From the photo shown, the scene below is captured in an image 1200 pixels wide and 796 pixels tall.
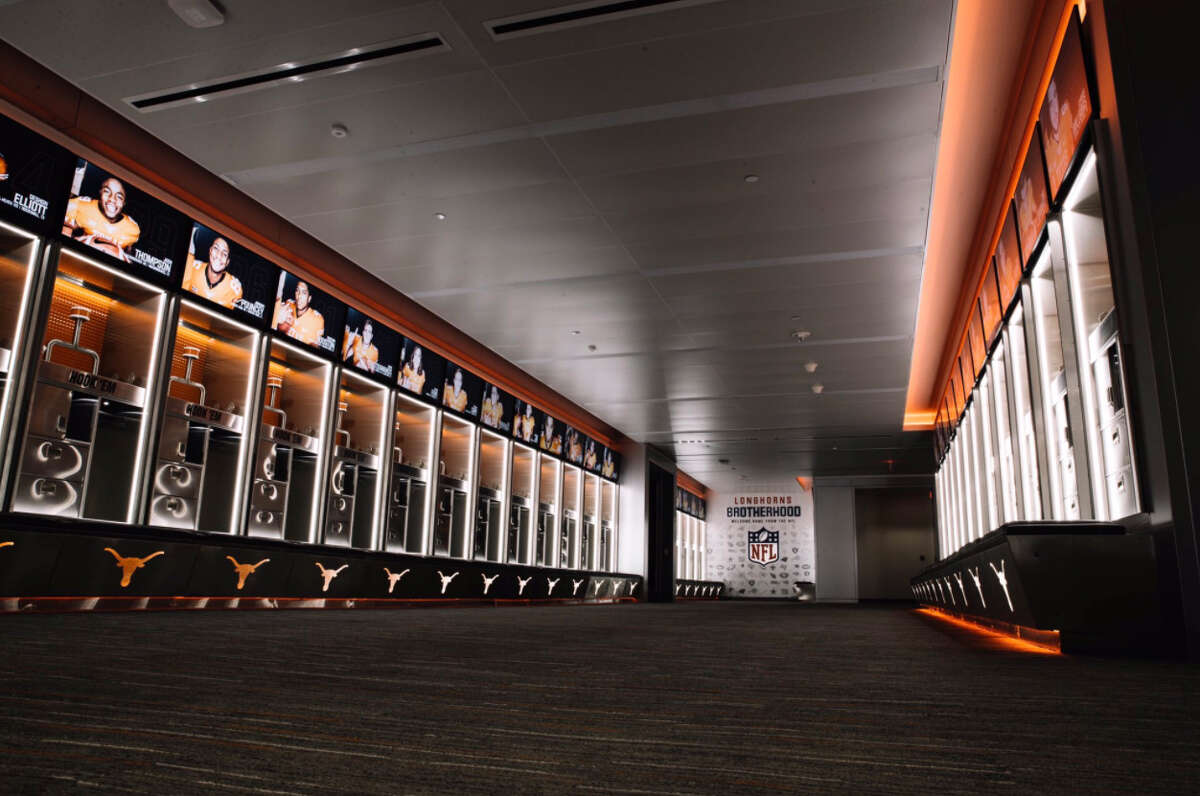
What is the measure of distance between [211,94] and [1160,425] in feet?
16.6

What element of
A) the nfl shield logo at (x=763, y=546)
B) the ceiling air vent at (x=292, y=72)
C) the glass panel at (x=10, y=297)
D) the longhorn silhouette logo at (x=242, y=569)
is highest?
the ceiling air vent at (x=292, y=72)

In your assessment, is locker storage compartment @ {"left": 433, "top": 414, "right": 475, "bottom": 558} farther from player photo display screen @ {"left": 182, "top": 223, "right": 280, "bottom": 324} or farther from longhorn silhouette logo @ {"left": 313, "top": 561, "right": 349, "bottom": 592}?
player photo display screen @ {"left": 182, "top": 223, "right": 280, "bottom": 324}

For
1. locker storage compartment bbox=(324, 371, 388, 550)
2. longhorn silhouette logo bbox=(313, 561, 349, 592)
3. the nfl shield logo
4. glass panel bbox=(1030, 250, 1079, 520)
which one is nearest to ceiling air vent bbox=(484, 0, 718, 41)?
glass panel bbox=(1030, 250, 1079, 520)

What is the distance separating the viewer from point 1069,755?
1.07 m

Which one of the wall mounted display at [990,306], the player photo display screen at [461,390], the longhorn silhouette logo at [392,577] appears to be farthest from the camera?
the player photo display screen at [461,390]

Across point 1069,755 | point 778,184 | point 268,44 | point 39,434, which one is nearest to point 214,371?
point 39,434

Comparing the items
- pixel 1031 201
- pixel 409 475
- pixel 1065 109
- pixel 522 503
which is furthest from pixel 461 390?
pixel 1065 109

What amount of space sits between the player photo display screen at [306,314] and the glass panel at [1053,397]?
5689 millimetres

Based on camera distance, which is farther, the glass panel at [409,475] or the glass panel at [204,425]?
the glass panel at [409,475]

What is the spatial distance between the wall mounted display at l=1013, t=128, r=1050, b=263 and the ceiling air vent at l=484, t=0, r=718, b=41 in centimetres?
201

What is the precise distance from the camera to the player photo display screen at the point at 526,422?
11062 millimetres

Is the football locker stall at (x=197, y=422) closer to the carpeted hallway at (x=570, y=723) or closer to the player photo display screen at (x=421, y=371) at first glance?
the player photo display screen at (x=421, y=371)

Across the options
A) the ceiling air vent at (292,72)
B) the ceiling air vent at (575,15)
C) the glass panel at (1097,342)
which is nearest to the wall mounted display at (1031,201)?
the glass panel at (1097,342)

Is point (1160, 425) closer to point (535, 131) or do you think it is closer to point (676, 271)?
point (535, 131)
